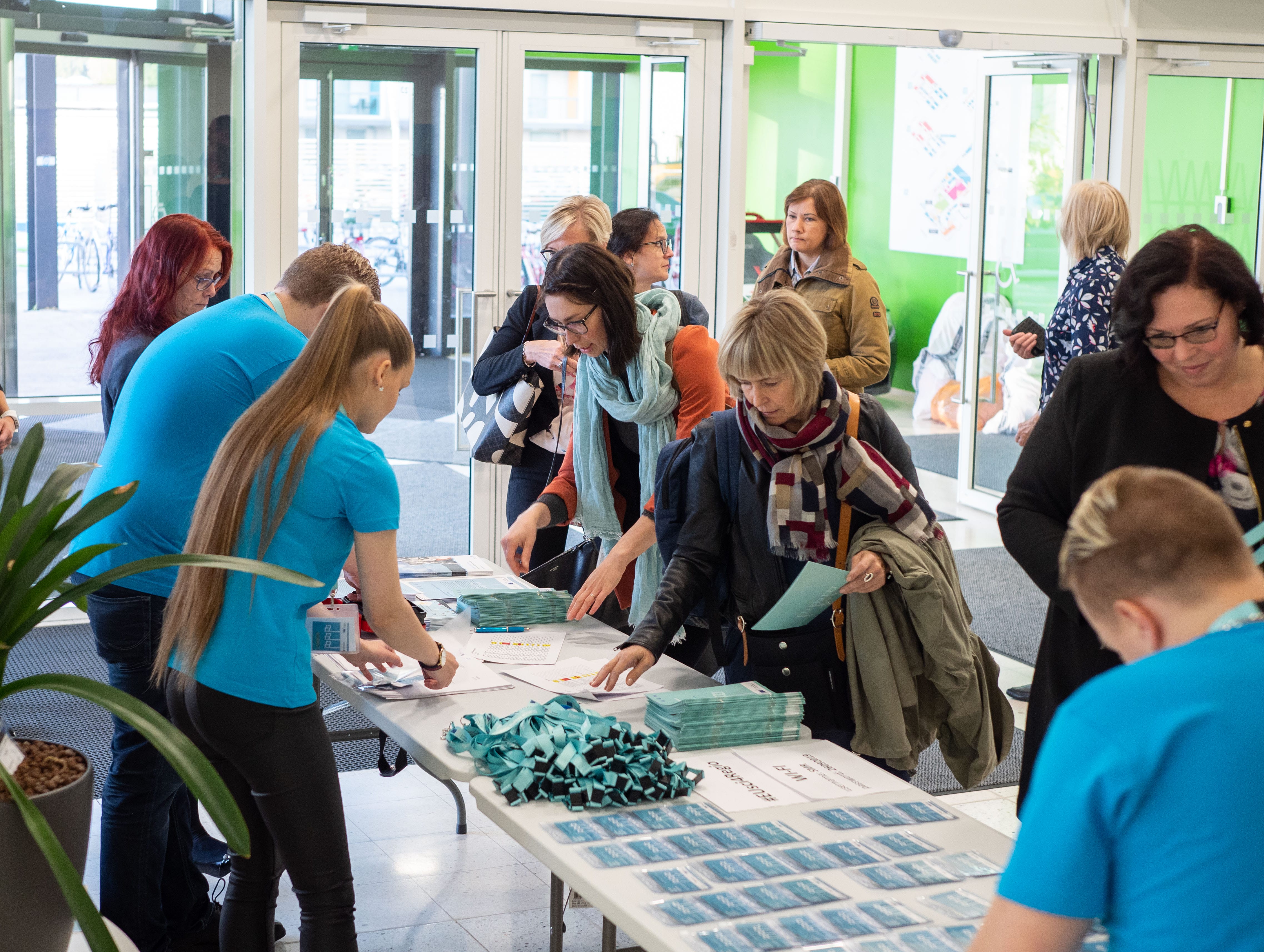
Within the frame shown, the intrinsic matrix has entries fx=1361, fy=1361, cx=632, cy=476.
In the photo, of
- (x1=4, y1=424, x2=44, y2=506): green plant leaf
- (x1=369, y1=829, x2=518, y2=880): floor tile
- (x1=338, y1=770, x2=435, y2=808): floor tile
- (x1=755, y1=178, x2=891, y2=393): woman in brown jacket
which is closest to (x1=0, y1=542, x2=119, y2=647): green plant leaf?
(x1=4, y1=424, x2=44, y2=506): green plant leaf

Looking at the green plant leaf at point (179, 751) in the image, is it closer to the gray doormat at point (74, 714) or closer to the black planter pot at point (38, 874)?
the black planter pot at point (38, 874)

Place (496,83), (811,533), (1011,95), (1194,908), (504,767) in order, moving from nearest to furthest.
Answer: (1194,908) → (504,767) → (811,533) → (496,83) → (1011,95)

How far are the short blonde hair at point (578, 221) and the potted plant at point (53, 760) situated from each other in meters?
2.31

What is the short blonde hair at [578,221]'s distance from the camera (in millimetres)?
3998

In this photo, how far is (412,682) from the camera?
266cm

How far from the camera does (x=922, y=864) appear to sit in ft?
6.23

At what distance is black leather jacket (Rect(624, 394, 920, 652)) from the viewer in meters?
2.52

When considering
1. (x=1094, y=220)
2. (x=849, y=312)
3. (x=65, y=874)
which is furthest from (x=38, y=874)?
(x=1094, y=220)

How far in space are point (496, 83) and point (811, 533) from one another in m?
3.74

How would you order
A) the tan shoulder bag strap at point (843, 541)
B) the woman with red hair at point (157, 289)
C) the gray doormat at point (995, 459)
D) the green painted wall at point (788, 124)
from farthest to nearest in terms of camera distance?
1. the green painted wall at point (788, 124)
2. the gray doormat at point (995, 459)
3. the woman with red hair at point (157, 289)
4. the tan shoulder bag strap at point (843, 541)

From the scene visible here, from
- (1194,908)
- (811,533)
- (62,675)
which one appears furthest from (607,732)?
(1194,908)

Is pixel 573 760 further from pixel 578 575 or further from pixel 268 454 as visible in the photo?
pixel 578 575

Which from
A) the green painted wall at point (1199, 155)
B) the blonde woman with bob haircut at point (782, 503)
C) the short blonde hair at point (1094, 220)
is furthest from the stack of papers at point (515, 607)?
the green painted wall at point (1199, 155)

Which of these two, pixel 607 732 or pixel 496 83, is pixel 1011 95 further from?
pixel 607 732
